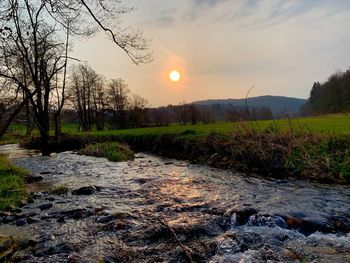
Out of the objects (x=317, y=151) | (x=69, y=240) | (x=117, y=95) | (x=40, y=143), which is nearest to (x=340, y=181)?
(x=317, y=151)

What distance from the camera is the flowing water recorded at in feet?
17.4

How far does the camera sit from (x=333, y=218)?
21.9ft

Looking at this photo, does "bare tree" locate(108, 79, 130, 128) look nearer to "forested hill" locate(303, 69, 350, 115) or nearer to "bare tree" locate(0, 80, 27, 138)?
"forested hill" locate(303, 69, 350, 115)

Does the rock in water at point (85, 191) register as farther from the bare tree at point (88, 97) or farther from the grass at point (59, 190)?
the bare tree at point (88, 97)

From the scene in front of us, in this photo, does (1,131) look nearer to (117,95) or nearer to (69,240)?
(69,240)

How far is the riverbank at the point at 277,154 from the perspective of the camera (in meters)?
10.7

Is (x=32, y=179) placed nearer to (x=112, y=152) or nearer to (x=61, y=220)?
(x=61, y=220)

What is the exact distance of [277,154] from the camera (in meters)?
12.6

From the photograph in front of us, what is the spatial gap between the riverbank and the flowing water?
3.21 ft

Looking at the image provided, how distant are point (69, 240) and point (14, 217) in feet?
7.18

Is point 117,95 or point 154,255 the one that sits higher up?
point 117,95

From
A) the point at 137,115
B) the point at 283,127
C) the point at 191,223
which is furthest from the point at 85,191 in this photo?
the point at 137,115

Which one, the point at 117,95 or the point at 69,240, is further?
the point at 117,95

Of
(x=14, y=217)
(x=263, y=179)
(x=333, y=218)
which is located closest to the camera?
(x=333, y=218)
